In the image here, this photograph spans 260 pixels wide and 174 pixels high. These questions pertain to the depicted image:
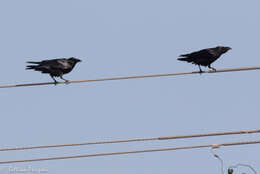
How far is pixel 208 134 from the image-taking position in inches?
584

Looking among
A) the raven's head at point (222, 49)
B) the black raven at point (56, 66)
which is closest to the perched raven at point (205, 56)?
the raven's head at point (222, 49)

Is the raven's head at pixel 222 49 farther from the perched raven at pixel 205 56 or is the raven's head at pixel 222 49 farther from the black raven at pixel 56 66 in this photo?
the black raven at pixel 56 66

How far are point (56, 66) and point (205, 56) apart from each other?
373cm

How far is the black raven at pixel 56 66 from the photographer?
21067mm

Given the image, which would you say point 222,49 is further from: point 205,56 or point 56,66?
Answer: point 56,66

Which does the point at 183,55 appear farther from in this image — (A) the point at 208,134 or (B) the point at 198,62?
(A) the point at 208,134

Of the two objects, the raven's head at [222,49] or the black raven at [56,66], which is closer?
the black raven at [56,66]

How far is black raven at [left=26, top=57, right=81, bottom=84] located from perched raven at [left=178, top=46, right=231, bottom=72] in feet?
9.31

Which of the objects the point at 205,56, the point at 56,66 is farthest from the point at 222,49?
the point at 56,66

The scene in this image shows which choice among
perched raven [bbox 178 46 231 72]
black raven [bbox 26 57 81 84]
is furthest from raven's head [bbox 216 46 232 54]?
black raven [bbox 26 57 81 84]

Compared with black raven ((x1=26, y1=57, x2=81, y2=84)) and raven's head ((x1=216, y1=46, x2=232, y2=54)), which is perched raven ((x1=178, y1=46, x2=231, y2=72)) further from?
black raven ((x1=26, y1=57, x2=81, y2=84))

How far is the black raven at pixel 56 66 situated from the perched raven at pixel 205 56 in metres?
2.84

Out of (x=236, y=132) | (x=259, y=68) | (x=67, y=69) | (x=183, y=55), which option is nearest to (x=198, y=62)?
(x=183, y=55)

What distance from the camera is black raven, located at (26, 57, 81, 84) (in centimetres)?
2107
